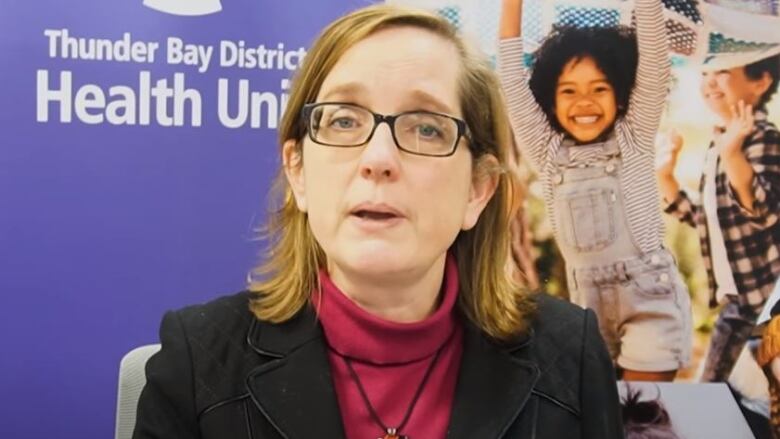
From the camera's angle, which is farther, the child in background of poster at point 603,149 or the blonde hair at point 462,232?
the child in background of poster at point 603,149

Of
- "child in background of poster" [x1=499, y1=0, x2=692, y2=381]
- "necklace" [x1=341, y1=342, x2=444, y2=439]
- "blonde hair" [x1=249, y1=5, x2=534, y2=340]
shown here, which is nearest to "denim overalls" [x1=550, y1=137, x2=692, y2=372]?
"child in background of poster" [x1=499, y1=0, x2=692, y2=381]

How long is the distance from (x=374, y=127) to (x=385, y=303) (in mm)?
269

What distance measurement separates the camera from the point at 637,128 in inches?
75.0

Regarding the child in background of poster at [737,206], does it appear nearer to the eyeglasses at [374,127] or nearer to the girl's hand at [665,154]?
the girl's hand at [665,154]

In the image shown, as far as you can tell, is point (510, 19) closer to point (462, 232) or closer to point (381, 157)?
point (462, 232)

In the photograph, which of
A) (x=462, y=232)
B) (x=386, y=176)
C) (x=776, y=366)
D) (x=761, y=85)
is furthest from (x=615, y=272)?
(x=386, y=176)

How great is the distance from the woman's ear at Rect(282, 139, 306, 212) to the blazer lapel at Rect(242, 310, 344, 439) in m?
0.18

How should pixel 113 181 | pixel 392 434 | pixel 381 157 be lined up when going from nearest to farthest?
pixel 381 157 → pixel 392 434 → pixel 113 181

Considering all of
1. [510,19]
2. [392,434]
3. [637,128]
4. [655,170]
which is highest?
[510,19]

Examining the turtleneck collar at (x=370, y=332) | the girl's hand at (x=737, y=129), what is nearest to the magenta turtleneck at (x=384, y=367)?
the turtleneck collar at (x=370, y=332)

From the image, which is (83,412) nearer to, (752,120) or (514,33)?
(514,33)

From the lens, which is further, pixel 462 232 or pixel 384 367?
pixel 462 232

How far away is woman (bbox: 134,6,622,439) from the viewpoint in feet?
3.09

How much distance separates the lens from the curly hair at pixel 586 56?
1.88 metres
